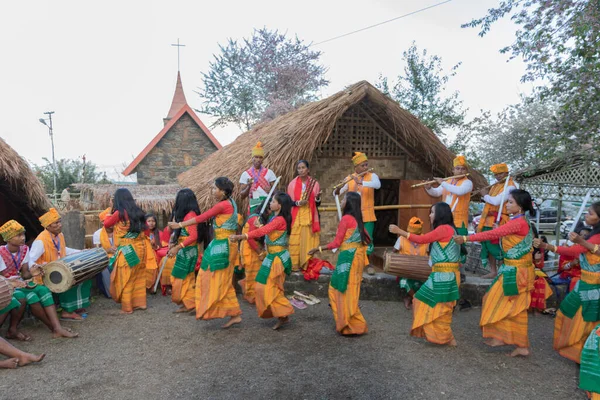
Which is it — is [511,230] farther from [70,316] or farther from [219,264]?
[70,316]

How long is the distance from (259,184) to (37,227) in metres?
4.03

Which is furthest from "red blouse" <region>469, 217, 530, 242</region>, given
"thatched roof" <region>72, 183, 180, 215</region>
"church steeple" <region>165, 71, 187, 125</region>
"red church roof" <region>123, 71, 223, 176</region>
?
"church steeple" <region>165, 71, 187, 125</region>

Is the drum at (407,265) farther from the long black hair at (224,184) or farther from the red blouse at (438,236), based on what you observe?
the long black hair at (224,184)

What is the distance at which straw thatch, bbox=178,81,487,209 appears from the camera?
23.0 feet

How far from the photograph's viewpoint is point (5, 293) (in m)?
4.18

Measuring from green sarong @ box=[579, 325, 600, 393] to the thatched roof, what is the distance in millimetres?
8473

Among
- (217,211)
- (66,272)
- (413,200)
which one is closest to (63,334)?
(66,272)

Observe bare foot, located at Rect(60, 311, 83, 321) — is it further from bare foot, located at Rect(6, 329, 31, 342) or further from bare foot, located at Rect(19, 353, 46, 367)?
bare foot, located at Rect(19, 353, 46, 367)

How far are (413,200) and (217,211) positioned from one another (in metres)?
4.54

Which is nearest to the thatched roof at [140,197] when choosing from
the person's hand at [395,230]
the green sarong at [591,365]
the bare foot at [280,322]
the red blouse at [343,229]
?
the bare foot at [280,322]

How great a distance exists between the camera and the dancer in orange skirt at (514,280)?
444 centimetres

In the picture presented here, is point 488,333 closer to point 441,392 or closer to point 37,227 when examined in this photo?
point 441,392

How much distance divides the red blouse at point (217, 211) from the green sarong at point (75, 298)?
6.55 ft

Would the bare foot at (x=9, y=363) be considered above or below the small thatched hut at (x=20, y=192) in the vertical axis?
below
